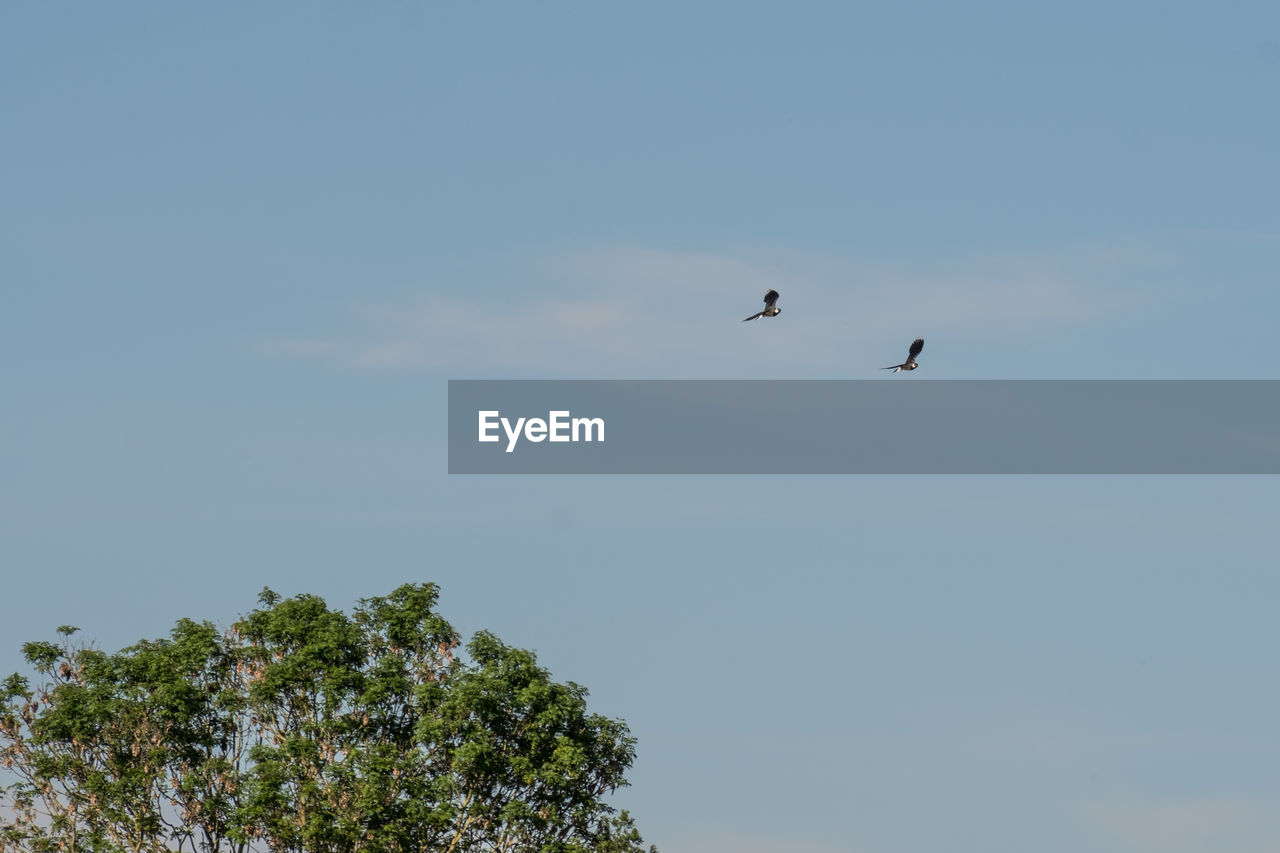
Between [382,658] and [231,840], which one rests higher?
[382,658]

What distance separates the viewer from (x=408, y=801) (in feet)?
194

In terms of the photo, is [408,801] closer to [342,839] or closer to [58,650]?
[342,839]

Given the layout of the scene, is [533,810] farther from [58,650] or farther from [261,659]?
[58,650]

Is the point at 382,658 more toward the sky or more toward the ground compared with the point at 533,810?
more toward the sky

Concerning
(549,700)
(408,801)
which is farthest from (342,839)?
(549,700)

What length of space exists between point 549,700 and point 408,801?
386cm

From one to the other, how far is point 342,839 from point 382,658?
195 inches

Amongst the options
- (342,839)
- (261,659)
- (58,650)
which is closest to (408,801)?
(342,839)

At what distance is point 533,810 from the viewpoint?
60062 mm

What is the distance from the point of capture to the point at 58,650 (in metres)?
62.5

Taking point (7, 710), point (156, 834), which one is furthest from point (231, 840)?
point (7, 710)

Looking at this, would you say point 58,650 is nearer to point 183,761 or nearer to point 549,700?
point 183,761

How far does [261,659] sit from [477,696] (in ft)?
18.8

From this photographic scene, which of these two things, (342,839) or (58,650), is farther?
(58,650)
